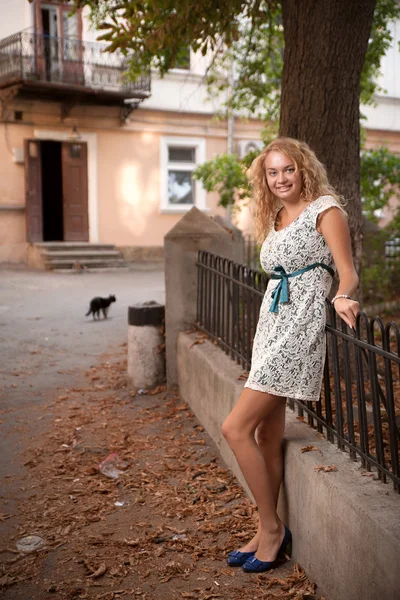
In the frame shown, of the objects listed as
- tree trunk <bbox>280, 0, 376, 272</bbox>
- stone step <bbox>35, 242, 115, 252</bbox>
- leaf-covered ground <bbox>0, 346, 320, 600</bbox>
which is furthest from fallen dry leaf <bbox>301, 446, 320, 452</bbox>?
stone step <bbox>35, 242, 115, 252</bbox>

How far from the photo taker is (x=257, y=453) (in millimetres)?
3248

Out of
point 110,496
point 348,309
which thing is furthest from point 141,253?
point 348,309

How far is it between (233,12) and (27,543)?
5477mm

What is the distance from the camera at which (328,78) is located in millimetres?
5484

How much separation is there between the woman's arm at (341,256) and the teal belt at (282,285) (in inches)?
6.6

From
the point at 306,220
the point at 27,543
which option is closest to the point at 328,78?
the point at 306,220

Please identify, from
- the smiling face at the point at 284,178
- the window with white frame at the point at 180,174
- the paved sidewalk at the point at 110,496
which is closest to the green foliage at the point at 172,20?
the smiling face at the point at 284,178

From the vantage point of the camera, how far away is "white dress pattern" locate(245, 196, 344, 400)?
10.3 ft

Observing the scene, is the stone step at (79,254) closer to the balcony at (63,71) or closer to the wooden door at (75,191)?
the wooden door at (75,191)

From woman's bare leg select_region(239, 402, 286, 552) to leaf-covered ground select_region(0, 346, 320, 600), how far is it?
0.30 metres

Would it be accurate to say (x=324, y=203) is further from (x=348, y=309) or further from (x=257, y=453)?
(x=257, y=453)

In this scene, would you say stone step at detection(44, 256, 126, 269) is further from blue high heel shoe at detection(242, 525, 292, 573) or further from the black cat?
blue high heel shoe at detection(242, 525, 292, 573)

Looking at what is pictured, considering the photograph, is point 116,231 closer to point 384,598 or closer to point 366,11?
point 366,11

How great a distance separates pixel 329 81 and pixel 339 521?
3840 mm
